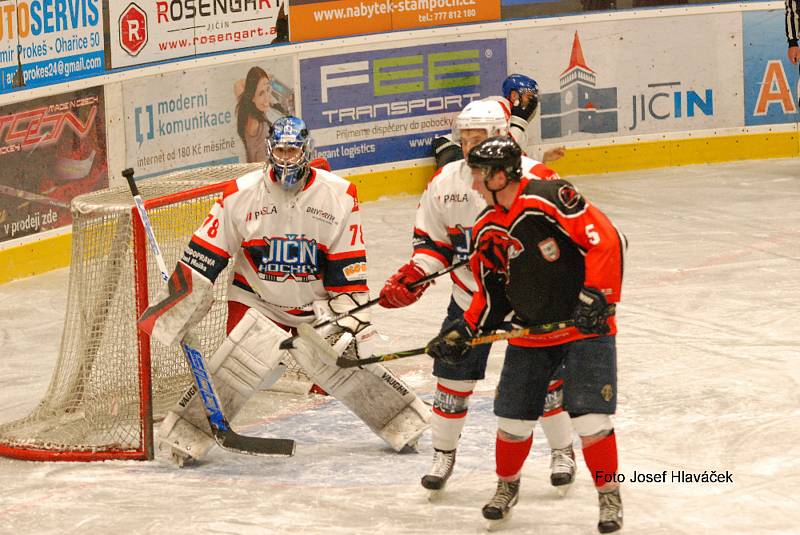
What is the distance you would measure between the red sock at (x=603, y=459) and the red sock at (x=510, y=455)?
0.86ft


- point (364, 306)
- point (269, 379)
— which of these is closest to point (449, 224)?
point (364, 306)

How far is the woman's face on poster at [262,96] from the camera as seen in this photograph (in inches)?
365

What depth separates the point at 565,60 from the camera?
10484 millimetres

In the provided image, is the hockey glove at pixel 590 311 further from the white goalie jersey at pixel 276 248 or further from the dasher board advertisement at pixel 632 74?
the dasher board advertisement at pixel 632 74

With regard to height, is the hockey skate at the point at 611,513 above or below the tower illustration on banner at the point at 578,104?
below

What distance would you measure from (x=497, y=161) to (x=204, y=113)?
5046mm

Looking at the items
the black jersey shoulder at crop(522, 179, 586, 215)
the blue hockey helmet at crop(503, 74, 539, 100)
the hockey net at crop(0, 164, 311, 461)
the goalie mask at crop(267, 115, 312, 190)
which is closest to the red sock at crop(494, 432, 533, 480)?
the black jersey shoulder at crop(522, 179, 586, 215)

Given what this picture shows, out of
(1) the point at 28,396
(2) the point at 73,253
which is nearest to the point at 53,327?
(1) the point at 28,396

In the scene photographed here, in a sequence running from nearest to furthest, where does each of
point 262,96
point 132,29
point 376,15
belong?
point 132,29
point 262,96
point 376,15

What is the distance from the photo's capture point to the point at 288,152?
5.21 metres

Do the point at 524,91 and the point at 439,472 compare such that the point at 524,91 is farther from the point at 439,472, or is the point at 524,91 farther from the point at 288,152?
the point at 439,472

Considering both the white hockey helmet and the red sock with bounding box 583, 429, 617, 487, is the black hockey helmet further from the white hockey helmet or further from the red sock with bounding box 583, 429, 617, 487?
the red sock with bounding box 583, 429, 617, 487

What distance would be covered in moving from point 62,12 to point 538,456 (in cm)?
421

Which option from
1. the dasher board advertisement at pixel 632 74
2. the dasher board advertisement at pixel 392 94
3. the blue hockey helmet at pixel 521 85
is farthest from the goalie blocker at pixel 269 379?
the dasher board advertisement at pixel 632 74
